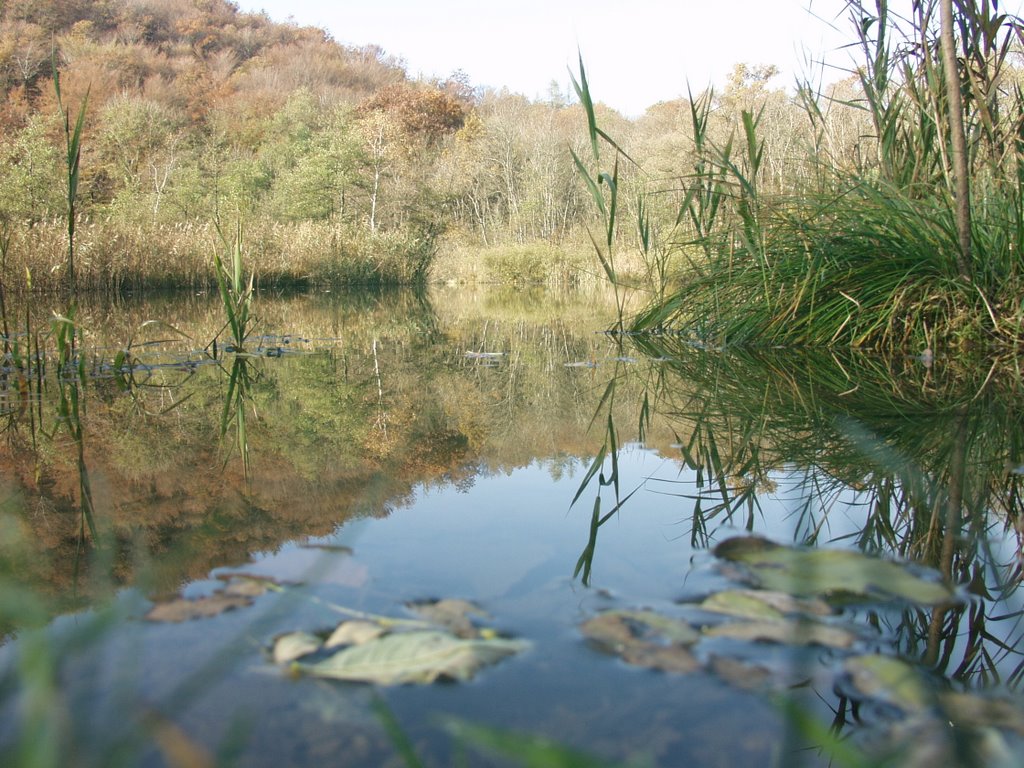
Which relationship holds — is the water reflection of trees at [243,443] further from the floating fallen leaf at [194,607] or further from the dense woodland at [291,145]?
the dense woodland at [291,145]

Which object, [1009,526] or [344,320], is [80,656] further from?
[344,320]

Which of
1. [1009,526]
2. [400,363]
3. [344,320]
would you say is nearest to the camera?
[1009,526]

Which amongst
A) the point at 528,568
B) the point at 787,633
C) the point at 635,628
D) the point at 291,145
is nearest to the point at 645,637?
the point at 635,628

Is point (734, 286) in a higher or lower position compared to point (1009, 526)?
higher

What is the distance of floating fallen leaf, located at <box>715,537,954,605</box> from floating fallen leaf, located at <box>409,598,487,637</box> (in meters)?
0.32

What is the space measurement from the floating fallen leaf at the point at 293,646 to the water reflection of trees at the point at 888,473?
40cm

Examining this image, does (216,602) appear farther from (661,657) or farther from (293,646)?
(661,657)

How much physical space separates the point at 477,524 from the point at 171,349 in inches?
118

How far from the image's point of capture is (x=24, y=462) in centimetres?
152

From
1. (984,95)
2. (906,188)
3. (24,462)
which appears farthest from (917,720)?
(984,95)

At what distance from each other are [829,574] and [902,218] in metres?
2.39

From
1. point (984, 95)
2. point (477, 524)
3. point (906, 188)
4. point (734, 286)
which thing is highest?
point (984, 95)

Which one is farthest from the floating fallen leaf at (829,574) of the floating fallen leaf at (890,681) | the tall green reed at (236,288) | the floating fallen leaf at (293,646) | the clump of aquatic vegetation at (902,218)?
the tall green reed at (236,288)

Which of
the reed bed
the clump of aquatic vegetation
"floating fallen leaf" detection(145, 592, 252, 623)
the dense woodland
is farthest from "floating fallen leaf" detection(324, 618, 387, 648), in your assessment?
the dense woodland
